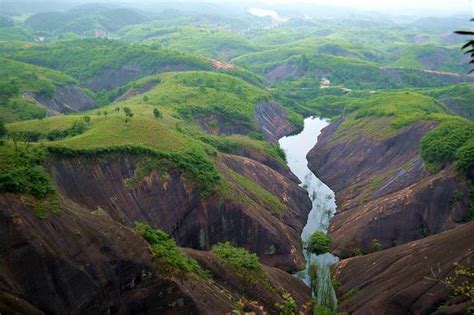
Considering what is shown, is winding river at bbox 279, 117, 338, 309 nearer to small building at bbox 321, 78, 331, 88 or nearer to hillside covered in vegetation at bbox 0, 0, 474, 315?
hillside covered in vegetation at bbox 0, 0, 474, 315

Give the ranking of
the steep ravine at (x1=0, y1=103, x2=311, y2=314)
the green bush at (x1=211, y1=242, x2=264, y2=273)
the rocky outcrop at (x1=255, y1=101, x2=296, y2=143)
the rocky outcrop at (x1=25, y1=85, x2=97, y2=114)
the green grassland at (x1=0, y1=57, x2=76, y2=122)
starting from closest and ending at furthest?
the steep ravine at (x1=0, y1=103, x2=311, y2=314) < the green bush at (x1=211, y1=242, x2=264, y2=273) < the green grassland at (x1=0, y1=57, x2=76, y2=122) < the rocky outcrop at (x1=25, y1=85, x2=97, y2=114) < the rocky outcrop at (x1=255, y1=101, x2=296, y2=143)

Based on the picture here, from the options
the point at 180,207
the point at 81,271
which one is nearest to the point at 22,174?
the point at 81,271

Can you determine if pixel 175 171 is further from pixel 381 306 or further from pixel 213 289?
pixel 381 306

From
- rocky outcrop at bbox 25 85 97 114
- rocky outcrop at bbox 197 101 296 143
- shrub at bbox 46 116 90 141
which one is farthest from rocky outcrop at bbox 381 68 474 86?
shrub at bbox 46 116 90 141

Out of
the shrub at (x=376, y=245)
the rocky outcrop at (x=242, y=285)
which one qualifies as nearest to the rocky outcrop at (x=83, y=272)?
the rocky outcrop at (x=242, y=285)

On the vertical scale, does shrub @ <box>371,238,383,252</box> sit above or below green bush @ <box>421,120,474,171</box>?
below

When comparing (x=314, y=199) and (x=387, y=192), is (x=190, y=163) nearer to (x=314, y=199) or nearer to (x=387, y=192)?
(x=314, y=199)

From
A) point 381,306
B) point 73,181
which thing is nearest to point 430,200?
point 381,306
